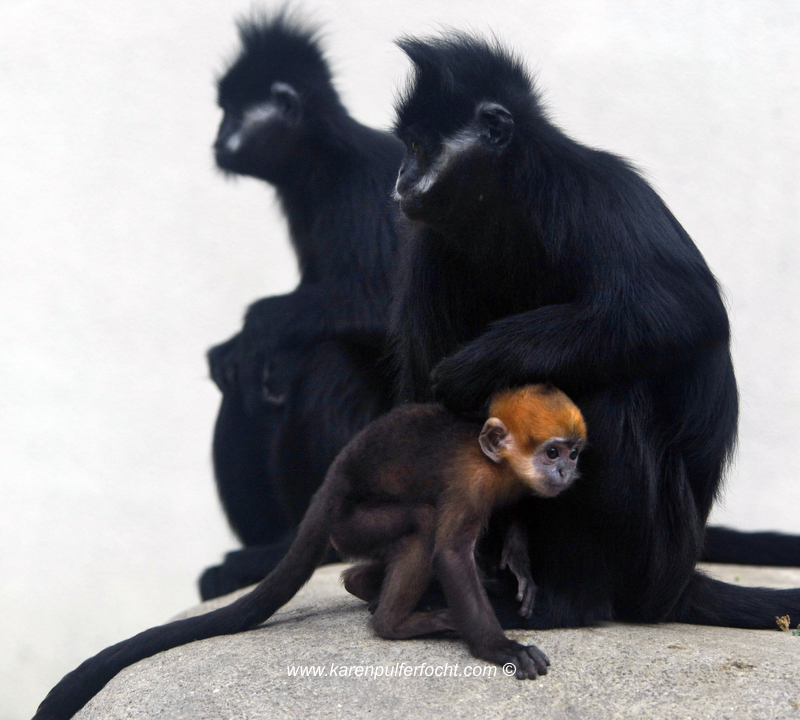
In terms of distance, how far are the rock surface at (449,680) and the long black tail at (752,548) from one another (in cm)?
77

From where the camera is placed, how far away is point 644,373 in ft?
6.14

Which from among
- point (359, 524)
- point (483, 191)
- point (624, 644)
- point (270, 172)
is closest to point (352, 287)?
point (270, 172)

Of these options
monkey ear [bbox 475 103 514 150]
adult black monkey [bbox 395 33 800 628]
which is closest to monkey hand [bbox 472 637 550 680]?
adult black monkey [bbox 395 33 800 628]

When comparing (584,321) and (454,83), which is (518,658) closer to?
→ (584,321)

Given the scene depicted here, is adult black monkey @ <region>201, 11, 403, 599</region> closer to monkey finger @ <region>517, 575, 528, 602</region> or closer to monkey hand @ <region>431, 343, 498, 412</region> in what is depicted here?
monkey hand @ <region>431, 343, 498, 412</region>

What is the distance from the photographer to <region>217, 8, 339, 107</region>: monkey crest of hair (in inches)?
140

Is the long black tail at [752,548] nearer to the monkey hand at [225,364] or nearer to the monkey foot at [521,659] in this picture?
the monkey foot at [521,659]

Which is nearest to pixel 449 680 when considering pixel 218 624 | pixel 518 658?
pixel 518 658

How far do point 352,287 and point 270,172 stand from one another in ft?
2.17

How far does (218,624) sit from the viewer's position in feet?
6.48

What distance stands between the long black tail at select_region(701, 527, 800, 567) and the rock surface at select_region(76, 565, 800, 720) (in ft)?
2.53

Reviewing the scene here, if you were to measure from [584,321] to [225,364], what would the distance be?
1.86 m

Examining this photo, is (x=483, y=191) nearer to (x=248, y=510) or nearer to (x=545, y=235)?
(x=545, y=235)

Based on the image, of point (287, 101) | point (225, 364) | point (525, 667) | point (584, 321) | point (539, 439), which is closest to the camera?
point (525, 667)
